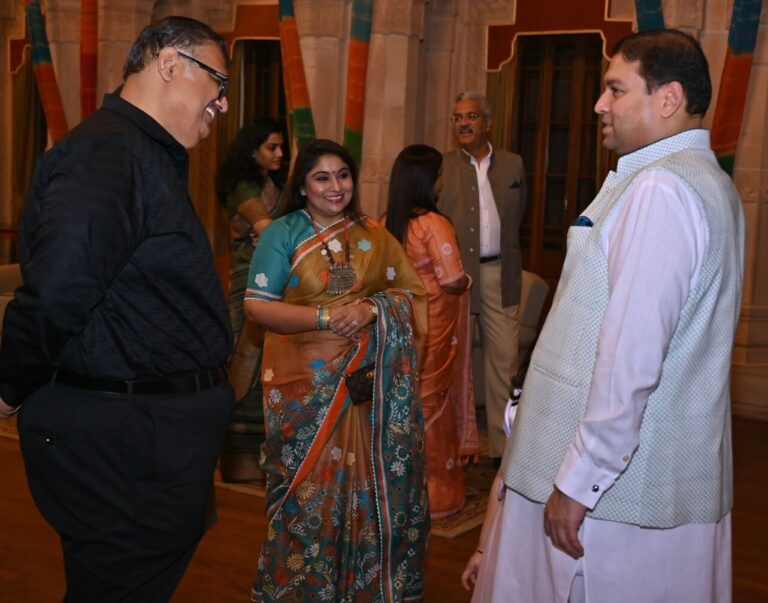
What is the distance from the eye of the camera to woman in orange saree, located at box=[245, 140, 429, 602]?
11.2 feet

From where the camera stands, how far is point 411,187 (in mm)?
4488

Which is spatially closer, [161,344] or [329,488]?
[161,344]

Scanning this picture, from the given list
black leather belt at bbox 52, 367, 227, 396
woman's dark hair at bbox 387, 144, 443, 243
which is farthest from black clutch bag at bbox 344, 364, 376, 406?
black leather belt at bbox 52, 367, 227, 396

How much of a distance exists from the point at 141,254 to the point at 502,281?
140 inches

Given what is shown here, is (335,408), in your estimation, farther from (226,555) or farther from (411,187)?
(411,187)

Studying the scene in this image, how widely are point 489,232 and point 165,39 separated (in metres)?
3.52

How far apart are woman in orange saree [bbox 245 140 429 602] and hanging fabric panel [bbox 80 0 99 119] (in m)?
3.55

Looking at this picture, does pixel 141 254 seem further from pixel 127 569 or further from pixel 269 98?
pixel 269 98

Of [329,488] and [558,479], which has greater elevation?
[558,479]

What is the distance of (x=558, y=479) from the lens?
1.88 meters

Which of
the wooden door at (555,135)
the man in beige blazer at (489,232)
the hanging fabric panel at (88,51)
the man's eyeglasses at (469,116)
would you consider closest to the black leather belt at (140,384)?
the man in beige blazer at (489,232)

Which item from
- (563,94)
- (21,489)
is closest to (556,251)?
(563,94)

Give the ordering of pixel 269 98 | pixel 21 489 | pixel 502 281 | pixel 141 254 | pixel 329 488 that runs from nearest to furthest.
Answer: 1. pixel 141 254
2. pixel 329 488
3. pixel 21 489
4. pixel 502 281
5. pixel 269 98

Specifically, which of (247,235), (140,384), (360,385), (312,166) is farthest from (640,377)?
(247,235)
